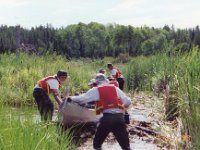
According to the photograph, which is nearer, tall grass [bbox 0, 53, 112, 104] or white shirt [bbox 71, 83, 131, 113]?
white shirt [bbox 71, 83, 131, 113]

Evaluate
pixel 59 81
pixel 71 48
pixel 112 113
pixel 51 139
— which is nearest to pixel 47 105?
pixel 59 81

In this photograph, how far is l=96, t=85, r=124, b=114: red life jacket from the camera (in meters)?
9.84

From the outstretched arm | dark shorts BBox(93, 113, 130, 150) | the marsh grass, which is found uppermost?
the outstretched arm

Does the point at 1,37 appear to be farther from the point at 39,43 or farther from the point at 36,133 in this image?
the point at 36,133

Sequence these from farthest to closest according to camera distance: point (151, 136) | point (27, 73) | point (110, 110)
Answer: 1. point (27, 73)
2. point (151, 136)
3. point (110, 110)

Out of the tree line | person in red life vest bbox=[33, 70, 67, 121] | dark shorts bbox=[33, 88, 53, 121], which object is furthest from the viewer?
the tree line

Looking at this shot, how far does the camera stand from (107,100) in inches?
389

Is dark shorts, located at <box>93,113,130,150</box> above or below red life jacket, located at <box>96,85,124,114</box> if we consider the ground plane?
below

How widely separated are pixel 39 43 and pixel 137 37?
73.7 feet

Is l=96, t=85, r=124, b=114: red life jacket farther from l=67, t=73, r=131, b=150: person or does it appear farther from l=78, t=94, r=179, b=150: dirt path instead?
l=78, t=94, r=179, b=150: dirt path

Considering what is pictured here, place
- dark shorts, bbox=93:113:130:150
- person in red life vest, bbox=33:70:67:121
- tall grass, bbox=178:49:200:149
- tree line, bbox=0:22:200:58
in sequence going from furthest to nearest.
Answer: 1. tree line, bbox=0:22:200:58
2. person in red life vest, bbox=33:70:67:121
3. dark shorts, bbox=93:113:130:150
4. tall grass, bbox=178:49:200:149

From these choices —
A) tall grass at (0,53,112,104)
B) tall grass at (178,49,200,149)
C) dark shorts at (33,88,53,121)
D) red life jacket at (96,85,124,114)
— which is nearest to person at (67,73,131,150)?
red life jacket at (96,85,124,114)

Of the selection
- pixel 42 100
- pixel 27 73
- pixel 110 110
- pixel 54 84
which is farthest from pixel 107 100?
pixel 27 73

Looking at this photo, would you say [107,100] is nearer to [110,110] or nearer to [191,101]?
[110,110]
